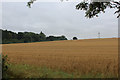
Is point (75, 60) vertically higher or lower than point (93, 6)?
lower

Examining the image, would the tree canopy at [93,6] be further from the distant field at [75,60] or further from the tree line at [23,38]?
the tree line at [23,38]

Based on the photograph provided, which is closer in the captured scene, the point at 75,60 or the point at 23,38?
the point at 75,60

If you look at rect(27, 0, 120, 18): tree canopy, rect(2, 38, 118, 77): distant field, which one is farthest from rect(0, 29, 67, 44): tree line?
rect(27, 0, 120, 18): tree canopy

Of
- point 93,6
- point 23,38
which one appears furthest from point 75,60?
point 23,38

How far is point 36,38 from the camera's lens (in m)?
60.9

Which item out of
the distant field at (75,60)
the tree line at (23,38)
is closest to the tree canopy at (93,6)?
the distant field at (75,60)

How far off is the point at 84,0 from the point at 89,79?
5254 millimetres

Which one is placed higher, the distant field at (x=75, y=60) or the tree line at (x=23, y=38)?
the tree line at (x=23, y=38)

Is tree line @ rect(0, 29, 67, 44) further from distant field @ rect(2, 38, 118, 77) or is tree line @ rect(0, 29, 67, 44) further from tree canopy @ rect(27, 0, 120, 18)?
tree canopy @ rect(27, 0, 120, 18)

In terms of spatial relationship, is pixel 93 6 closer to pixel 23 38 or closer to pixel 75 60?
pixel 75 60

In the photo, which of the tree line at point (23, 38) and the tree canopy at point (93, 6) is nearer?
the tree canopy at point (93, 6)

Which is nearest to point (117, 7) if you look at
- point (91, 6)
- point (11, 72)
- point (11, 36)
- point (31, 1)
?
point (91, 6)

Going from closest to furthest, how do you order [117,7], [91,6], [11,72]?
1. [11,72]
2. [117,7]
3. [91,6]

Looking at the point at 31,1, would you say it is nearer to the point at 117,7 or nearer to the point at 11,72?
the point at 11,72
